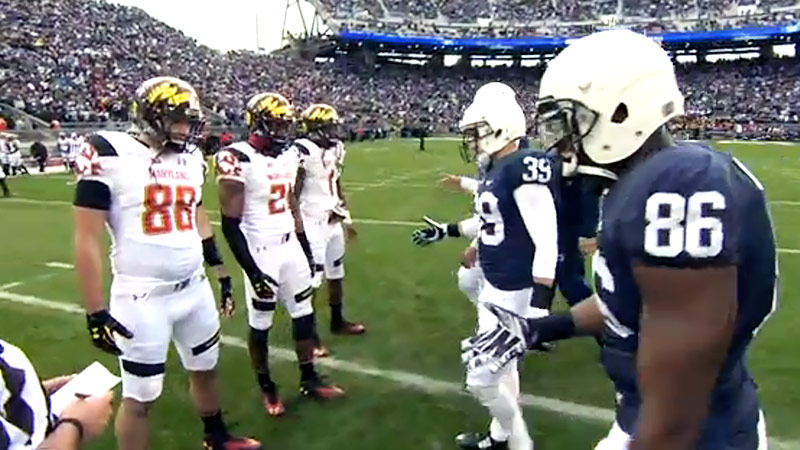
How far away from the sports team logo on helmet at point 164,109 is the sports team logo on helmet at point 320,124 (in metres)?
2.96

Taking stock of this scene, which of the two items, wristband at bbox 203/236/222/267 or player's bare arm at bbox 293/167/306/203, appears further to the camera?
player's bare arm at bbox 293/167/306/203

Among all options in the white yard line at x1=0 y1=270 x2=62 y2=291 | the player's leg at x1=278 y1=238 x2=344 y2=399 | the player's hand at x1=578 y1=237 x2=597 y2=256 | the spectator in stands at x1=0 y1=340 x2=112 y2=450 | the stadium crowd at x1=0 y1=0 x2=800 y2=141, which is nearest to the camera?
the spectator in stands at x1=0 y1=340 x2=112 y2=450

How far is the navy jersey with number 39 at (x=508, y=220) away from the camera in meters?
4.03

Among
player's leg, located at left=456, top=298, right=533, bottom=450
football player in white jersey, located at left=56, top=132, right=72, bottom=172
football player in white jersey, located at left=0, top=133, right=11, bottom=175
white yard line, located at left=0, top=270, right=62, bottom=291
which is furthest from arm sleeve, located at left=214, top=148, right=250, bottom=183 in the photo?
football player in white jersey, located at left=56, top=132, right=72, bottom=172

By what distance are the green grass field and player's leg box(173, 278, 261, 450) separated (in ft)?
0.80

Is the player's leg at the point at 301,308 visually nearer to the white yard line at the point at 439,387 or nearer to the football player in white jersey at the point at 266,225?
the football player in white jersey at the point at 266,225

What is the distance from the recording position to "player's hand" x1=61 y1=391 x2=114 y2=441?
203 centimetres

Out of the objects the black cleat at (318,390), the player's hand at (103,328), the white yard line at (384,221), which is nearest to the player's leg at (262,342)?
the black cleat at (318,390)

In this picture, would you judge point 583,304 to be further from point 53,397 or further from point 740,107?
point 740,107

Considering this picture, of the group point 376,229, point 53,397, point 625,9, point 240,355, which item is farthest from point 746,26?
point 53,397

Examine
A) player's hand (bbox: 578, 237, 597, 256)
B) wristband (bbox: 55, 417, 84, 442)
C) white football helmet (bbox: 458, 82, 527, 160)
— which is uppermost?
white football helmet (bbox: 458, 82, 527, 160)

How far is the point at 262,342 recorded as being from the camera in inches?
201

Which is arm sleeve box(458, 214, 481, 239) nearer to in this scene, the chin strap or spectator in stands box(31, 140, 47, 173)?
the chin strap

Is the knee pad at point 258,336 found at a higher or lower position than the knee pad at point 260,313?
lower
